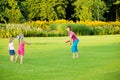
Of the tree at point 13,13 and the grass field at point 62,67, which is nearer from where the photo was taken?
the grass field at point 62,67

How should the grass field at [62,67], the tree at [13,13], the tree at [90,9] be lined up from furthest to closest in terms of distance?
1. the tree at [90,9]
2. the tree at [13,13]
3. the grass field at [62,67]

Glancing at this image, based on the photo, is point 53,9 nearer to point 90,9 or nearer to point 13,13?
point 90,9

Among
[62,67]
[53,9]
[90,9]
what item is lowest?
[90,9]

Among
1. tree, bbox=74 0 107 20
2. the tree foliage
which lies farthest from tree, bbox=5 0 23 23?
tree, bbox=74 0 107 20

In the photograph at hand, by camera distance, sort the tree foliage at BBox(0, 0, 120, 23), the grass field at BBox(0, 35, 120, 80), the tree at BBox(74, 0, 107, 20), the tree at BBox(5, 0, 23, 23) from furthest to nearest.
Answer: the tree at BBox(74, 0, 107, 20) < the tree foliage at BBox(0, 0, 120, 23) < the tree at BBox(5, 0, 23, 23) < the grass field at BBox(0, 35, 120, 80)

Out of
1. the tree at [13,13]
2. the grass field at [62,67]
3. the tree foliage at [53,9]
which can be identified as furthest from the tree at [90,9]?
the grass field at [62,67]

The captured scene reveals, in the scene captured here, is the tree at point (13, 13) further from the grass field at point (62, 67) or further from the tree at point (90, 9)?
the grass field at point (62, 67)

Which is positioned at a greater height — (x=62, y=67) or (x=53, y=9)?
(x=62, y=67)

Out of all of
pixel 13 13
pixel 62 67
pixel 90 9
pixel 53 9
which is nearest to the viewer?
pixel 62 67

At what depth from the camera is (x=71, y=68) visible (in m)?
13.0

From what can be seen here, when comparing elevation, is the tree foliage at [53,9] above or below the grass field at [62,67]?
below

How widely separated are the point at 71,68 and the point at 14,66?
5.67 feet

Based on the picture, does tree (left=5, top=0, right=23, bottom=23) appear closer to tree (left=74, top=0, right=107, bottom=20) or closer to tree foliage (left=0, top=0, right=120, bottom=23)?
tree foliage (left=0, top=0, right=120, bottom=23)

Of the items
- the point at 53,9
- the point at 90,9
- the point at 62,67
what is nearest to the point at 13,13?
the point at 53,9
